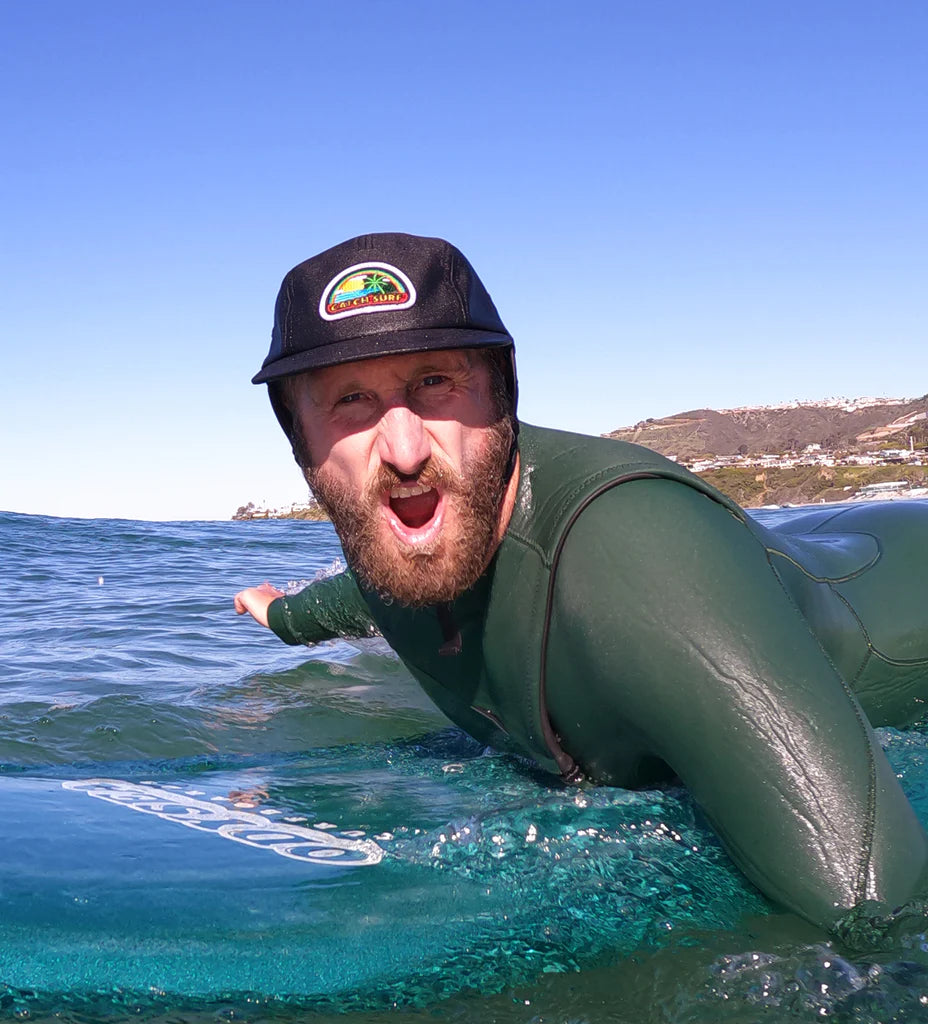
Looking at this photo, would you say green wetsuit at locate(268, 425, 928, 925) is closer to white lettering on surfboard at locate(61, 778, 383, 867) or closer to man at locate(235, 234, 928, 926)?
man at locate(235, 234, 928, 926)

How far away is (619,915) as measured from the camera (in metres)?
2.13

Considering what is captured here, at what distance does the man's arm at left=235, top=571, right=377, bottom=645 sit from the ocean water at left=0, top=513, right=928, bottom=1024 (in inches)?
21.7

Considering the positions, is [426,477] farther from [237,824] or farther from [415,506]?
[237,824]

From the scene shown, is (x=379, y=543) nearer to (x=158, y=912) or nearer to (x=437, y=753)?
(x=158, y=912)

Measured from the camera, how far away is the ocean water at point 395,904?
6.15 feet

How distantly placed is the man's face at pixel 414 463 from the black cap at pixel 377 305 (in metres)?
0.07

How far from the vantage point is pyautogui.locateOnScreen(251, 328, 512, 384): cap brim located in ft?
7.31

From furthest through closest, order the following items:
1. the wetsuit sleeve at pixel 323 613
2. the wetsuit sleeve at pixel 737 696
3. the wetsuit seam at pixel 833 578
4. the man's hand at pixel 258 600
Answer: the man's hand at pixel 258 600 < the wetsuit sleeve at pixel 323 613 < the wetsuit seam at pixel 833 578 < the wetsuit sleeve at pixel 737 696

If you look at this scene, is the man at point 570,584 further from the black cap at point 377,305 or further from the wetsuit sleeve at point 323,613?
the wetsuit sleeve at point 323,613

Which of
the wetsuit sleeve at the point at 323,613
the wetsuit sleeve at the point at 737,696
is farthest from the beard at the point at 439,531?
the wetsuit sleeve at the point at 323,613

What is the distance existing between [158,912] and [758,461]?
110 meters

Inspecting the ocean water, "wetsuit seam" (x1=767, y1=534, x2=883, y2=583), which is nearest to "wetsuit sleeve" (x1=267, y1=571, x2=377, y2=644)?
the ocean water

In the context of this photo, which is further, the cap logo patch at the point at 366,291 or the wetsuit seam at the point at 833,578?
the wetsuit seam at the point at 833,578

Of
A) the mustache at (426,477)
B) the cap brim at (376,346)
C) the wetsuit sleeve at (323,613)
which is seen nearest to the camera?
the cap brim at (376,346)
